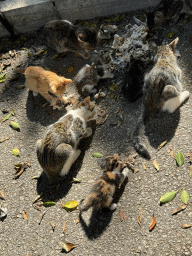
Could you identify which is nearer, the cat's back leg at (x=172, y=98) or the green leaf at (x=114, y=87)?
the cat's back leg at (x=172, y=98)

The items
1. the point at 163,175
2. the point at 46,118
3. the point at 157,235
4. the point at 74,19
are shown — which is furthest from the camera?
the point at 74,19

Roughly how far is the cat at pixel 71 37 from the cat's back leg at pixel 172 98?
85.4 inches

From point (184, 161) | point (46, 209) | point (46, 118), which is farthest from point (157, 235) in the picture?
point (46, 118)

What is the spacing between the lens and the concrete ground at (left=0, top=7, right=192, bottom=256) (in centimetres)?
315

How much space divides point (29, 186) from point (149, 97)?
2449 mm

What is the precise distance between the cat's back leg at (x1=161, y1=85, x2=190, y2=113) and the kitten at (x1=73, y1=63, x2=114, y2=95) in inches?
59.0

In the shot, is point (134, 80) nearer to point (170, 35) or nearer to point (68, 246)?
point (170, 35)

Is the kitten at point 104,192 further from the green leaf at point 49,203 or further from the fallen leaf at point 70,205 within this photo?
the green leaf at point 49,203

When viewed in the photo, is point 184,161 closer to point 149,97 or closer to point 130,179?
point 130,179

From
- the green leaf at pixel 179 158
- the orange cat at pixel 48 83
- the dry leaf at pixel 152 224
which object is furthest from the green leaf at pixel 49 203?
the green leaf at pixel 179 158

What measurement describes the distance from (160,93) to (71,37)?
2.63m

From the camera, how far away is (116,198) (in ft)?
11.6

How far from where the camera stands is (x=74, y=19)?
626cm

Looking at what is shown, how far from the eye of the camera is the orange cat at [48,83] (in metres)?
4.43
